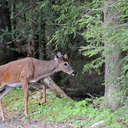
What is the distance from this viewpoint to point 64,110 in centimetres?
891

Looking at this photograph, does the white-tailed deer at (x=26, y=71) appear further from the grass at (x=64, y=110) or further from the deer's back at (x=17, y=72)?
the grass at (x=64, y=110)

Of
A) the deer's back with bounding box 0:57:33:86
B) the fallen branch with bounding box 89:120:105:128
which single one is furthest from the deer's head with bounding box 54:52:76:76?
the fallen branch with bounding box 89:120:105:128

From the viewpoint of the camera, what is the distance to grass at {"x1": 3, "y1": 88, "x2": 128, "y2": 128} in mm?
7801

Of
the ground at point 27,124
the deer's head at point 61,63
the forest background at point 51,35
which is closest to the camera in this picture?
the ground at point 27,124

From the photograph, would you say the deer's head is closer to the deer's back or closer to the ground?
the deer's back

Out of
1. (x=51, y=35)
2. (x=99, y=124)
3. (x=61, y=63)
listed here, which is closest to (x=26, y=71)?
(x=61, y=63)

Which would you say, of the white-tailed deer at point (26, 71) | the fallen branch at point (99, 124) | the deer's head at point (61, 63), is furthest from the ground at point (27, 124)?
the deer's head at point (61, 63)

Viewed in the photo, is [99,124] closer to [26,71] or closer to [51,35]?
[26,71]

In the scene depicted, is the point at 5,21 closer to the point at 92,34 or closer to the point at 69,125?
the point at 69,125

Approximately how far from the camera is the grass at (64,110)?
7.80 metres

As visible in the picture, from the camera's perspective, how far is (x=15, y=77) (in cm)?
963

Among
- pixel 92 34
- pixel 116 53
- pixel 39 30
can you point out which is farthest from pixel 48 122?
pixel 39 30

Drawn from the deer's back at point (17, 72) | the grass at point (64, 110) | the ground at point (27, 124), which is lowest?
the ground at point (27, 124)

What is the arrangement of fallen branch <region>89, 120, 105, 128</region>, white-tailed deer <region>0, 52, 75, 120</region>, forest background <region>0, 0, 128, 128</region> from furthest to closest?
white-tailed deer <region>0, 52, 75, 120</region>, forest background <region>0, 0, 128, 128</region>, fallen branch <region>89, 120, 105, 128</region>
